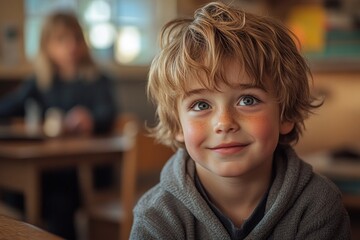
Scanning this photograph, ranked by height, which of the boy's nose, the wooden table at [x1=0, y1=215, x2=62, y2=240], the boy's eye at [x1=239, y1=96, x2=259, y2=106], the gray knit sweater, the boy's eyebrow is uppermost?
the boy's eyebrow

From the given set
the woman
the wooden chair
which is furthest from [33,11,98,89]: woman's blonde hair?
the wooden chair

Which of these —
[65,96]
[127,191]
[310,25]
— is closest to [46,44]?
[65,96]

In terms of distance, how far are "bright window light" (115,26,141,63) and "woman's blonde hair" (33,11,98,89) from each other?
1.58 metres

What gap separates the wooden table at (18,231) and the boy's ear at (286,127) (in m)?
0.54

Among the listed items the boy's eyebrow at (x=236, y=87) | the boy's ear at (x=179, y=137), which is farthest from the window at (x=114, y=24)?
the boy's eyebrow at (x=236, y=87)

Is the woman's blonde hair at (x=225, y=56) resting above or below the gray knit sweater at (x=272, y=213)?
above

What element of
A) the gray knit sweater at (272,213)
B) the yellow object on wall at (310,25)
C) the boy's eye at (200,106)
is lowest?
the yellow object on wall at (310,25)

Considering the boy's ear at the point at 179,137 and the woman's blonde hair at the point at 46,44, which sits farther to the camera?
the woman's blonde hair at the point at 46,44

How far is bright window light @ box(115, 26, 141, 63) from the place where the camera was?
5.28m

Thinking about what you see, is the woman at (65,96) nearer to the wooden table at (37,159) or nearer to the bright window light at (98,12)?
the wooden table at (37,159)

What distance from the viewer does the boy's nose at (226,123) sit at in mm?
991

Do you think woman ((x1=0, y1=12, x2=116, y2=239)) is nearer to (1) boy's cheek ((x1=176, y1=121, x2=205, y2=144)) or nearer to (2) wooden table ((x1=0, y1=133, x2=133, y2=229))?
(2) wooden table ((x1=0, y1=133, x2=133, y2=229))

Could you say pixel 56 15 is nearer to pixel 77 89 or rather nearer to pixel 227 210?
pixel 77 89

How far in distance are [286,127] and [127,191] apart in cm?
165
